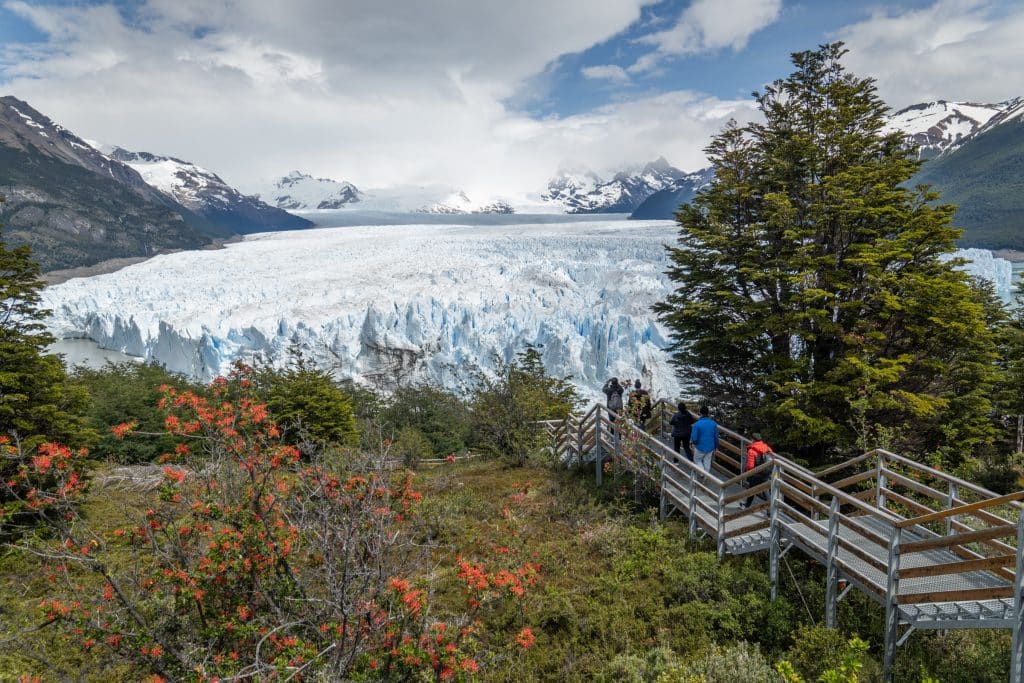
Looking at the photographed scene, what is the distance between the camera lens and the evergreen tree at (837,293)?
30.8 feet

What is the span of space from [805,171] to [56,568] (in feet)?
46.0

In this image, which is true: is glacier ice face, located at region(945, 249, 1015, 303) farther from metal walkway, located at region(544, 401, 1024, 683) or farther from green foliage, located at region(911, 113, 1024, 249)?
green foliage, located at region(911, 113, 1024, 249)

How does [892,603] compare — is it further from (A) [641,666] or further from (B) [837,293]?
(B) [837,293]

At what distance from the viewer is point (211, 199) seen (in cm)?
Answer: 15488

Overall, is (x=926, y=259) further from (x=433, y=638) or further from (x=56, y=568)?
(x=56, y=568)

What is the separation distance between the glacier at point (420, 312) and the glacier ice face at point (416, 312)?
65 millimetres

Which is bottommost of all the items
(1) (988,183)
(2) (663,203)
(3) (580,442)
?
(3) (580,442)

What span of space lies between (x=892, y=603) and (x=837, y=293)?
6.56 meters

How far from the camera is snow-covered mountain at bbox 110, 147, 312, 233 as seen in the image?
140m

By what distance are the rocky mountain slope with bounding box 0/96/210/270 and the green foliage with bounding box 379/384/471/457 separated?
2742 inches

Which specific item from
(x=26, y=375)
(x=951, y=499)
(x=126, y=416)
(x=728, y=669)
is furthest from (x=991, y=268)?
(x=126, y=416)

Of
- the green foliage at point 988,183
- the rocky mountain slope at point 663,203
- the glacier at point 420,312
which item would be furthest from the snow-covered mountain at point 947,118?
the glacier at point 420,312

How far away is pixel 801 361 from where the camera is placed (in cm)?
1002

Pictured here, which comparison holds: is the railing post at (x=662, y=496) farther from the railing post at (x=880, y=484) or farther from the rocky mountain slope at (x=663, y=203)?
the rocky mountain slope at (x=663, y=203)
